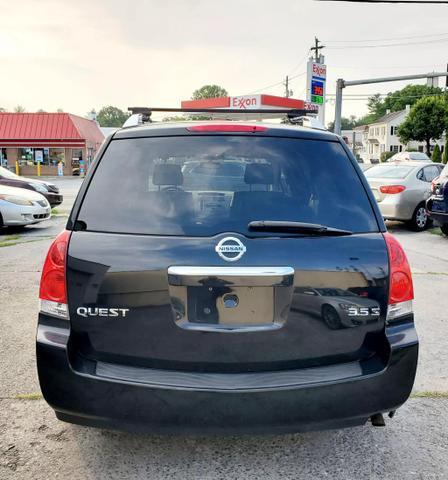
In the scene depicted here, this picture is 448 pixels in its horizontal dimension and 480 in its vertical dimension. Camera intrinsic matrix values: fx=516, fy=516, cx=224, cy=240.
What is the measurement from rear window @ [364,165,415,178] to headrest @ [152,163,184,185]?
10448 mm

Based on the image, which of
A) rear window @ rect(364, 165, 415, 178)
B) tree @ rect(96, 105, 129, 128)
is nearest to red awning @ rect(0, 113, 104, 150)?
rear window @ rect(364, 165, 415, 178)

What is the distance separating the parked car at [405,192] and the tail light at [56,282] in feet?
34.3

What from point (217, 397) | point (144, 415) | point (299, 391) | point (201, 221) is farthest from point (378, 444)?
point (201, 221)

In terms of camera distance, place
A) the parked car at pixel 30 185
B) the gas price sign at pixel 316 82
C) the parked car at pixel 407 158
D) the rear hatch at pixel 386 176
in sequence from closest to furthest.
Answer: the rear hatch at pixel 386 176
the parked car at pixel 30 185
the parked car at pixel 407 158
the gas price sign at pixel 316 82

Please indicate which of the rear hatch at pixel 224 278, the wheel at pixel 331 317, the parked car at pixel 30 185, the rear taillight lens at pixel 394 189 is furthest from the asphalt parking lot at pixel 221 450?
the parked car at pixel 30 185

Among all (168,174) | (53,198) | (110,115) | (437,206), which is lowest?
(53,198)

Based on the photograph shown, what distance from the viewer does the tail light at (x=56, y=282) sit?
2.39 m

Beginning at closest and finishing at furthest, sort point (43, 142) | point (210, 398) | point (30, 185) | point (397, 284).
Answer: point (210, 398), point (397, 284), point (30, 185), point (43, 142)

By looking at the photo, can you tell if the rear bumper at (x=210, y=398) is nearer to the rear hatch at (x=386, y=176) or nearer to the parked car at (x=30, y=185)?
the rear hatch at (x=386, y=176)

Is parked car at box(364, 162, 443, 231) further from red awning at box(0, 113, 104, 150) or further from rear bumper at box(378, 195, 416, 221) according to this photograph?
red awning at box(0, 113, 104, 150)

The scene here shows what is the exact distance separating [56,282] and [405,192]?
36.5 feet

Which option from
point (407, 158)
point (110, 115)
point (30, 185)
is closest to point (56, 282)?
point (30, 185)

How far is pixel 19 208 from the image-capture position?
1145 cm

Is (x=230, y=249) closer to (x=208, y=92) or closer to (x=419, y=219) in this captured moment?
(x=419, y=219)
